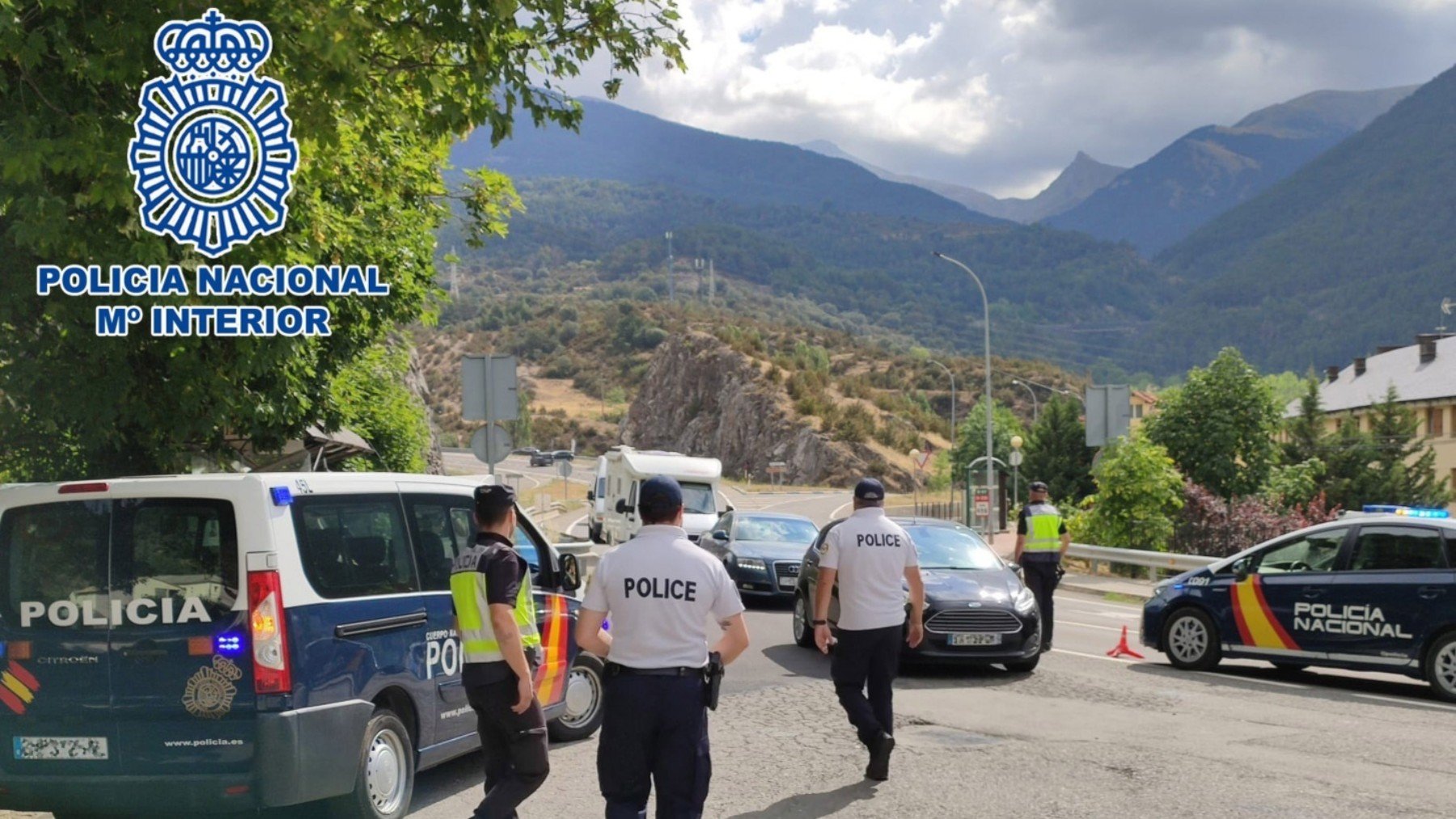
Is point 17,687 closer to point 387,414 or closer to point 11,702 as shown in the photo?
point 11,702

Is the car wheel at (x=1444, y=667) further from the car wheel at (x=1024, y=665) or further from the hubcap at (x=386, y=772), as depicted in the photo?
the hubcap at (x=386, y=772)

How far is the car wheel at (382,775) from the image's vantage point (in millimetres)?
7027

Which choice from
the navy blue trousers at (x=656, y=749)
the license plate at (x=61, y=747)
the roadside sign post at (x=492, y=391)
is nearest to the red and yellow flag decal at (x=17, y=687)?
the license plate at (x=61, y=747)

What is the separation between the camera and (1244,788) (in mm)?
8117

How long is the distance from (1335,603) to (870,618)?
250 inches

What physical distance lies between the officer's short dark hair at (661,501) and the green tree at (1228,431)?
37.4 m

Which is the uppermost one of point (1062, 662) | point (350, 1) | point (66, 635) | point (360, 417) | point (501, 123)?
point (350, 1)

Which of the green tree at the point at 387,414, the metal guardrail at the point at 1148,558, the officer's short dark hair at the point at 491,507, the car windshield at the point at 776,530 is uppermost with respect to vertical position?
the green tree at the point at 387,414

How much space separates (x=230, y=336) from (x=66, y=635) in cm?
441

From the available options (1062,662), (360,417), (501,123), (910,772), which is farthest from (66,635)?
(360,417)

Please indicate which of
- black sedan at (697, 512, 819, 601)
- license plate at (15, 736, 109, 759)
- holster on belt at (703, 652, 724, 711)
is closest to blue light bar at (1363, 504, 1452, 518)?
black sedan at (697, 512, 819, 601)

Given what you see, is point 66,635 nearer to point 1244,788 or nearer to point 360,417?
point 1244,788

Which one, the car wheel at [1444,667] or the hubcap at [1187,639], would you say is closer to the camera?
the car wheel at [1444,667]

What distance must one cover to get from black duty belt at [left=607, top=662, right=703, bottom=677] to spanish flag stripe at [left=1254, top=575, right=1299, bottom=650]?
9097 millimetres
